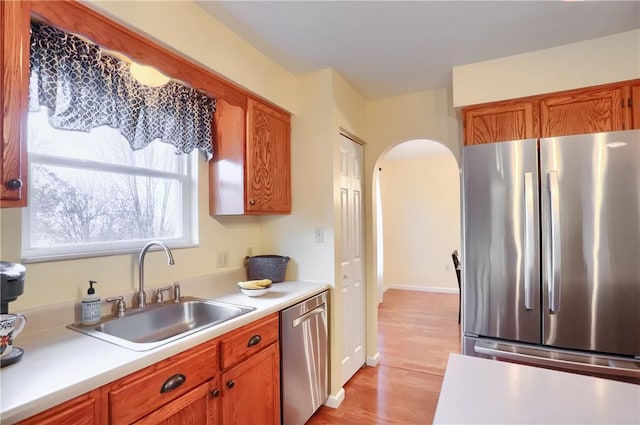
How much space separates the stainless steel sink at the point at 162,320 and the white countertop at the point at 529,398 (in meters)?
1.04

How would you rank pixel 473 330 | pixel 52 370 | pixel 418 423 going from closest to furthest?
pixel 52 370 → pixel 473 330 → pixel 418 423

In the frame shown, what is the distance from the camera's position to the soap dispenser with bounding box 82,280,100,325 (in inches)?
55.4

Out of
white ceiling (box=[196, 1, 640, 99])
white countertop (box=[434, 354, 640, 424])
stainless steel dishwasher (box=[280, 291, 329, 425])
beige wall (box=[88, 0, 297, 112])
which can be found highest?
white ceiling (box=[196, 1, 640, 99])

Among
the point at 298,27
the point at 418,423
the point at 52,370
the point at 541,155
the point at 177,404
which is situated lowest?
the point at 418,423

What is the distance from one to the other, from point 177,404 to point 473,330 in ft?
5.38

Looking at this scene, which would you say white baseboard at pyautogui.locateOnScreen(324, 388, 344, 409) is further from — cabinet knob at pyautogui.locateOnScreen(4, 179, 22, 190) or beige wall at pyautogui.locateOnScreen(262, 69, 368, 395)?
cabinet knob at pyautogui.locateOnScreen(4, 179, 22, 190)

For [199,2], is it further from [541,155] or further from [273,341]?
[541,155]

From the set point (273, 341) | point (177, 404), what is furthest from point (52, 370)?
point (273, 341)

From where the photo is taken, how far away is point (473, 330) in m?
1.92

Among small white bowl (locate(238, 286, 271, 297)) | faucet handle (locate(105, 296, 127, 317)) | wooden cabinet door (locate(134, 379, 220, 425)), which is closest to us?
wooden cabinet door (locate(134, 379, 220, 425))

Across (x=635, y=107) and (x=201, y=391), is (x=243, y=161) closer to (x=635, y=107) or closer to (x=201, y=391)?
(x=201, y=391)

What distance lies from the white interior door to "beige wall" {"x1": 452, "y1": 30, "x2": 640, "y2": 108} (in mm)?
946

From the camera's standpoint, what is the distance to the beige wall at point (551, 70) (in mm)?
1922

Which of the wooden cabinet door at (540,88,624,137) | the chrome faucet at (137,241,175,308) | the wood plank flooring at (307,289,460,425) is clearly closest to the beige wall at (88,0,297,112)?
the chrome faucet at (137,241,175,308)
